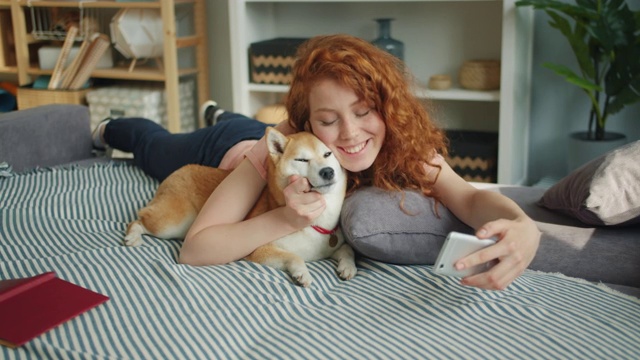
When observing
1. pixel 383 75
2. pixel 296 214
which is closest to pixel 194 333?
pixel 296 214

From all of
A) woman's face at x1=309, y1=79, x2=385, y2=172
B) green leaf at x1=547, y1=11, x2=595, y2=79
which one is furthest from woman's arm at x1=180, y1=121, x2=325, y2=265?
green leaf at x1=547, y1=11, x2=595, y2=79

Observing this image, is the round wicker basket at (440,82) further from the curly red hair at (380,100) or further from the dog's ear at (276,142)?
the dog's ear at (276,142)

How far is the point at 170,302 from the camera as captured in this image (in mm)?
1062

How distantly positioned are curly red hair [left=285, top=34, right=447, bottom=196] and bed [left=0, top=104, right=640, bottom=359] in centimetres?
18

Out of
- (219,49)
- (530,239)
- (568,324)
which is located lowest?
(568,324)

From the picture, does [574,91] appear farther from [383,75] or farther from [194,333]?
[194,333]

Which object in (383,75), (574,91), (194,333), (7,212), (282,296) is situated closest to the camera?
(194,333)

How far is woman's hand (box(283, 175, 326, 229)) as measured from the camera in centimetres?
116

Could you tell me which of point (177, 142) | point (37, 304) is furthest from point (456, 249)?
point (177, 142)

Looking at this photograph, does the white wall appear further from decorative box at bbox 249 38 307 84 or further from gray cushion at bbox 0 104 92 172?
gray cushion at bbox 0 104 92 172

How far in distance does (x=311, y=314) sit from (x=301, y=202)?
0.19 metres

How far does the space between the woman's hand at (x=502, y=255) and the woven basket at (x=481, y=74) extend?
1878mm

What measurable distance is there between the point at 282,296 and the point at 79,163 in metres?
1.27

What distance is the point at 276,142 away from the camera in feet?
3.98
